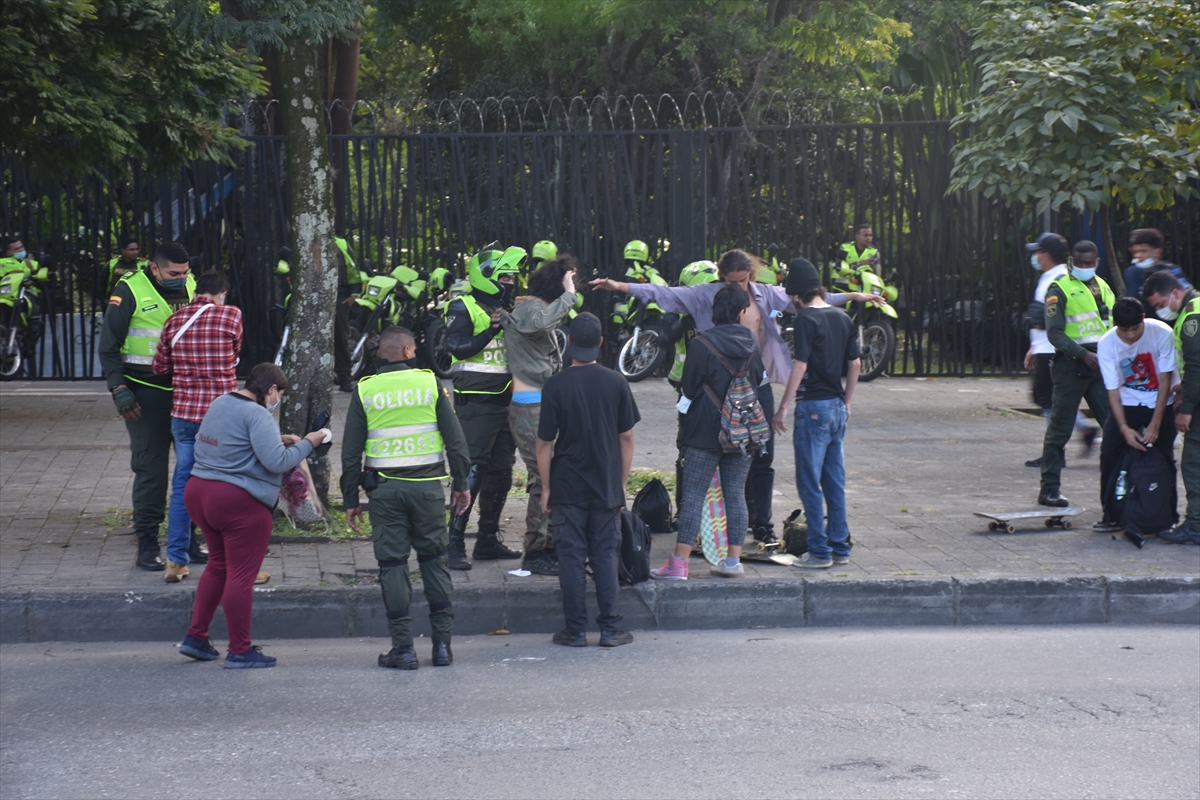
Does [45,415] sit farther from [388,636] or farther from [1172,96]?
[1172,96]

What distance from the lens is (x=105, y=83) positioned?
1041 cm

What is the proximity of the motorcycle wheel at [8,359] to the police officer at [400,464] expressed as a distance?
10.1 meters

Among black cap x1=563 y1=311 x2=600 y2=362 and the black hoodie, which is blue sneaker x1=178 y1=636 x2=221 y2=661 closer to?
black cap x1=563 y1=311 x2=600 y2=362

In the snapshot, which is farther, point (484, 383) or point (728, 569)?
point (484, 383)

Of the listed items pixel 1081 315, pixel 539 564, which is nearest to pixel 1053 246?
pixel 1081 315

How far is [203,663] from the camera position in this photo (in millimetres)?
5938

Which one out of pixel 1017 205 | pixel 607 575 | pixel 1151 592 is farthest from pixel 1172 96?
→ pixel 607 575

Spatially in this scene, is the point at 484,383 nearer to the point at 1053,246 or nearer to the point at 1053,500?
the point at 1053,500

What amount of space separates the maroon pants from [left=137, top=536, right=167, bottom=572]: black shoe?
3.78 feet

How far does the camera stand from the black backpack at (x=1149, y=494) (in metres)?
7.58

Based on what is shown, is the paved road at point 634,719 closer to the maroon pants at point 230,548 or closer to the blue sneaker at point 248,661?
the blue sneaker at point 248,661

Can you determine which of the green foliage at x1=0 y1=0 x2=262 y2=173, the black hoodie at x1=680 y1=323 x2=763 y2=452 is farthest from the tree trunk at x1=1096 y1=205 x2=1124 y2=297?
the green foliage at x1=0 y1=0 x2=262 y2=173

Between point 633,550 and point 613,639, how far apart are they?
0.52 metres

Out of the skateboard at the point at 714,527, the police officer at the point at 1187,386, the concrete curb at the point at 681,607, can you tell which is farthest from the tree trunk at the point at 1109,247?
the skateboard at the point at 714,527
